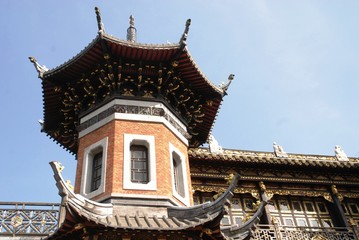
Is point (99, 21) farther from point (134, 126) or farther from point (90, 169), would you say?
point (90, 169)

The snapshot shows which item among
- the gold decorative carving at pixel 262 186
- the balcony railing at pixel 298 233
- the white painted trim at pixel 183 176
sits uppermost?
the gold decorative carving at pixel 262 186

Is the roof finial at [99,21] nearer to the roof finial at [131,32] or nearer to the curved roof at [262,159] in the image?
the roof finial at [131,32]

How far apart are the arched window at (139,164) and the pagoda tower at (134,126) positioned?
3 centimetres

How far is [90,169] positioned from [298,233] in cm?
867

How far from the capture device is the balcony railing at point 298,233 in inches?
571

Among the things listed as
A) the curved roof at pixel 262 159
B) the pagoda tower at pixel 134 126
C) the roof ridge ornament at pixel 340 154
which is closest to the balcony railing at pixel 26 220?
the pagoda tower at pixel 134 126

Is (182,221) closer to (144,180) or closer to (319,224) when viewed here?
(144,180)

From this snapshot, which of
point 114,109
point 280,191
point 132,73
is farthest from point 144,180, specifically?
point 280,191

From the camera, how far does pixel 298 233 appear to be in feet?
49.7

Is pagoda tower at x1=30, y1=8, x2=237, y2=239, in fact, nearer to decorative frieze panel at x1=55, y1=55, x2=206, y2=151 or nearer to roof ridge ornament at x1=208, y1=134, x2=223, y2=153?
decorative frieze panel at x1=55, y1=55, x2=206, y2=151

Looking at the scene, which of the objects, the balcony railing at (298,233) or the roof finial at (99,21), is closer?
the roof finial at (99,21)

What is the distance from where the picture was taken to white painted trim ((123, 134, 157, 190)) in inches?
402

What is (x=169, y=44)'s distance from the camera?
11281mm

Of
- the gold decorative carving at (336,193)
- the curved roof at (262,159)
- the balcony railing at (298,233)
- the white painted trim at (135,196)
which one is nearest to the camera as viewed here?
the white painted trim at (135,196)
